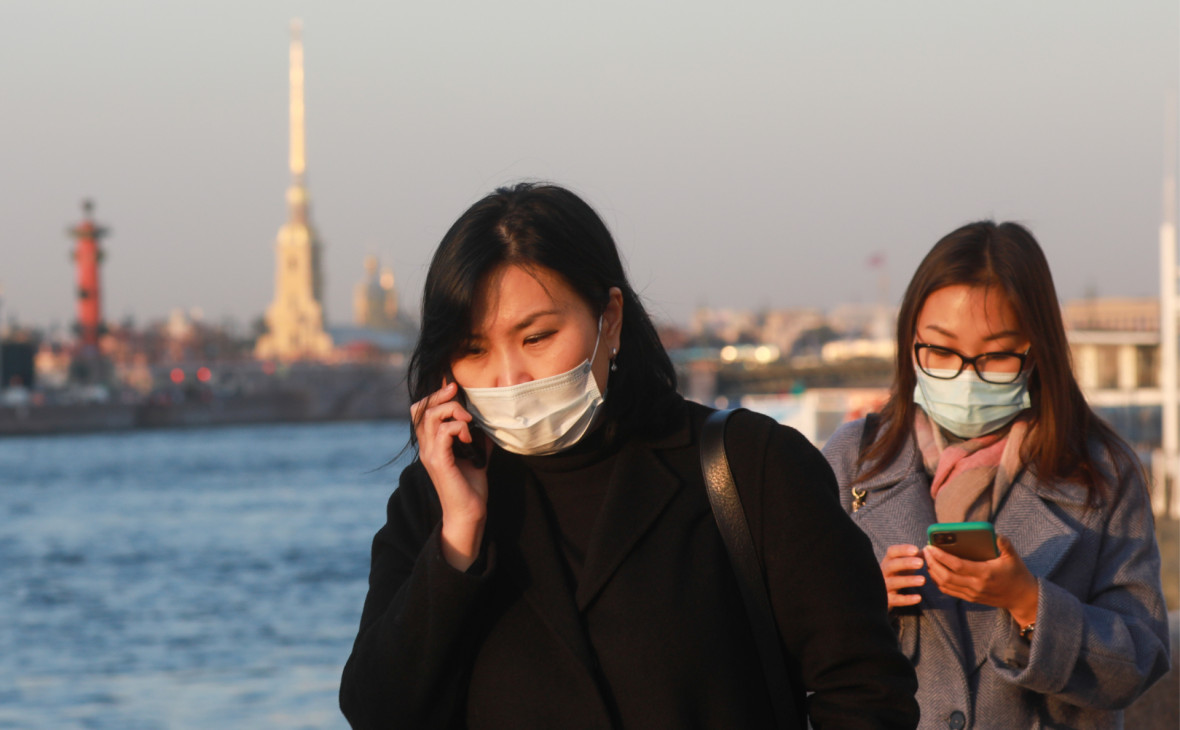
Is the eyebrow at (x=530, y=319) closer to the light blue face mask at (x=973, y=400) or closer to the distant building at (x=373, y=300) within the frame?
the light blue face mask at (x=973, y=400)

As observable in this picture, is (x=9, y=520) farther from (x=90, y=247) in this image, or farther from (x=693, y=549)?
(x=90, y=247)

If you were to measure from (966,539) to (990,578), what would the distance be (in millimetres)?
88

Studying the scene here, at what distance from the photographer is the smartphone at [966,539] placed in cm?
201

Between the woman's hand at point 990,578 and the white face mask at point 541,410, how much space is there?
0.64 metres

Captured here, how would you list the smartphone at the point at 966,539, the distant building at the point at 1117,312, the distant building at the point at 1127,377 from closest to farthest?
the smartphone at the point at 966,539, the distant building at the point at 1127,377, the distant building at the point at 1117,312

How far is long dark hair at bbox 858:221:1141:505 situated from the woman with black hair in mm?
782

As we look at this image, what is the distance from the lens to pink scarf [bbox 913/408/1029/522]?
2.36 metres

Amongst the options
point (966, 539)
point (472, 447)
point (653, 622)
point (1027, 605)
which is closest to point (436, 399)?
point (472, 447)

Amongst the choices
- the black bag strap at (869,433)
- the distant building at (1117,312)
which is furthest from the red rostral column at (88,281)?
the black bag strap at (869,433)

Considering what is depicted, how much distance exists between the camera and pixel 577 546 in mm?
1728

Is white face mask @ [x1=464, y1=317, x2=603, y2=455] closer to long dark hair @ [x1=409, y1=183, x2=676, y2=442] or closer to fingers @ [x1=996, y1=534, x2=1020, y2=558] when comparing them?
long dark hair @ [x1=409, y1=183, x2=676, y2=442]

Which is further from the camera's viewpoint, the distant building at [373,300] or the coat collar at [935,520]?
the distant building at [373,300]

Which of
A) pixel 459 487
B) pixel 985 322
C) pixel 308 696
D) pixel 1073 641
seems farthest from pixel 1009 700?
pixel 308 696

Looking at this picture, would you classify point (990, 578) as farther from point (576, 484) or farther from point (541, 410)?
point (541, 410)
